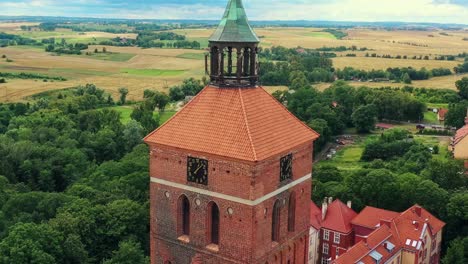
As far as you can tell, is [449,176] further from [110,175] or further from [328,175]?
[110,175]

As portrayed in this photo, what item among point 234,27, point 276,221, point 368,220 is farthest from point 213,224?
point 368,220

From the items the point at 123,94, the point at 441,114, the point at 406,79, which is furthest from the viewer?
the point at 406,79

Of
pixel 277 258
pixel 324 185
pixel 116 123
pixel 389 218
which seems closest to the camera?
pixel 277 258

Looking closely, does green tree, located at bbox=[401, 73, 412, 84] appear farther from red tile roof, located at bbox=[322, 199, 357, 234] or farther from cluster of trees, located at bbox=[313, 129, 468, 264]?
red tile roof, located at bbox=[322, 199, 357, 234]

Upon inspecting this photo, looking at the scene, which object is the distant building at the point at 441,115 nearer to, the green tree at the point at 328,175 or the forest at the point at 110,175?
the forest at the point at 110,175

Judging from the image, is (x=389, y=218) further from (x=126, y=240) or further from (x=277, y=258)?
(x=277, y=258)

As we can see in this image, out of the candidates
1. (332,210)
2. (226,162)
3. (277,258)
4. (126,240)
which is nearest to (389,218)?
(332,210)

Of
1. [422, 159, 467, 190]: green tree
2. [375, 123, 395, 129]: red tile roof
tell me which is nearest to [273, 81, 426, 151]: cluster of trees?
[375, 123, 395, 129]: red tile roof
